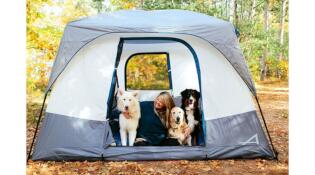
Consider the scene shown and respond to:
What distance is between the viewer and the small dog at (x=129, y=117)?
5348 mm

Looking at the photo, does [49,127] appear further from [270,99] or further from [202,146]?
[270,99]

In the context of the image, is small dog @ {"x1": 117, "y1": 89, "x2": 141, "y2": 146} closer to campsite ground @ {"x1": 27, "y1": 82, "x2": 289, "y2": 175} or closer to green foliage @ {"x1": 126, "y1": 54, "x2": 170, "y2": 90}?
campsite ground @ {"x1": 27, "y1": 82, "x2": 289, "y2": 175}

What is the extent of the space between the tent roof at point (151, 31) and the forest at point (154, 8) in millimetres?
3120

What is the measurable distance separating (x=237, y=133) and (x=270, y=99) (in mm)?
8377

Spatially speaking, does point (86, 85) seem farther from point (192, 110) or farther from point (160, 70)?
point (160, 70)

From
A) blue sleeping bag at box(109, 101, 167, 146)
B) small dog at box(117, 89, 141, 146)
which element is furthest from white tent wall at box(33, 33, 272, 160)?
blue sleeping bag at box(109, 101, 167, 146)

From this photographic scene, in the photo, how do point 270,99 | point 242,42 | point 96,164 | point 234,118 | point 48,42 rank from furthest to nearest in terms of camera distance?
1. point 242,42
2. point 270,99
3. point 48,42
4. point 234,118
5. point 96,164

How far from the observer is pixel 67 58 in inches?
199

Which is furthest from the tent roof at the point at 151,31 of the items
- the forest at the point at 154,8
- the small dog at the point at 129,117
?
the forest at the point at 154,8

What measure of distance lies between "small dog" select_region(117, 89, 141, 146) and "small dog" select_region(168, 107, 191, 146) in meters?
0.46

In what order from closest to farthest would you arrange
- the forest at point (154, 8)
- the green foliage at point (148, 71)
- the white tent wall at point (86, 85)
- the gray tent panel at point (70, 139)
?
the gray tent panel at point (70, 139)
the white tent wall at point (86, 85)
the forest at point (154, 8)
the green foliage at point (148, 71)

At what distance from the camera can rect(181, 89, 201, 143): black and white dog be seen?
18.0 feet

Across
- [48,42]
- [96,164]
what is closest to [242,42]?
[48,42]

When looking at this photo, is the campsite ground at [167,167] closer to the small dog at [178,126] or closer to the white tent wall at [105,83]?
the small dog at [178,126]
